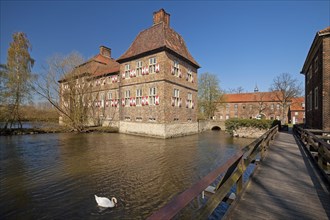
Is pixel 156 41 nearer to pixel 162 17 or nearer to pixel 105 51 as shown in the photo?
pixel 162 17

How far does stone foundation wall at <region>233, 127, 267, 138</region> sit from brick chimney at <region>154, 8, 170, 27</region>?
16363mm

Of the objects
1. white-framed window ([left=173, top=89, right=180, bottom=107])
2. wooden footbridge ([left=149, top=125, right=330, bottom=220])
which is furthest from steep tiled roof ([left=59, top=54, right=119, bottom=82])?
wooden footbridge ([left=149, top=125, right=330, bottom=220])

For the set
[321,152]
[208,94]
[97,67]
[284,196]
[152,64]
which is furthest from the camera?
[208,94]

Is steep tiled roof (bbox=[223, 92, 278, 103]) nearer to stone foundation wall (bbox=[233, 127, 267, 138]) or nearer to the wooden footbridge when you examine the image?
stone foundation wall (bbox=[233, 127, 267, 138])

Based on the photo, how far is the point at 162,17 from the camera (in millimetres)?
21609

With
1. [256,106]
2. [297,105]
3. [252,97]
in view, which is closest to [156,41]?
[256,106]

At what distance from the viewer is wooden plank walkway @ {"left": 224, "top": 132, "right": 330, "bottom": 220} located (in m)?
2.95

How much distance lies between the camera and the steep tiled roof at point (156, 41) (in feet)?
65.0

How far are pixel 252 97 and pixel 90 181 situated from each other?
52398 millimetres

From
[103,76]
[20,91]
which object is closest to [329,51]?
[103,76]

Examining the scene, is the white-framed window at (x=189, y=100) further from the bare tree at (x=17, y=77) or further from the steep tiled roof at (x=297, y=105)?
the steep tiled roof at (x=297, y=105)

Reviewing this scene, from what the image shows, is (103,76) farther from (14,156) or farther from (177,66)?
(14,156)

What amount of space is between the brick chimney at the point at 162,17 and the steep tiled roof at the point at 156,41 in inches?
27.7

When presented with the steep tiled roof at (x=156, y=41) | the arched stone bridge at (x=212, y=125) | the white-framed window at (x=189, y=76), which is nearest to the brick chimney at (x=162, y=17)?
the steep tiled roof at (x=156, y=41)
